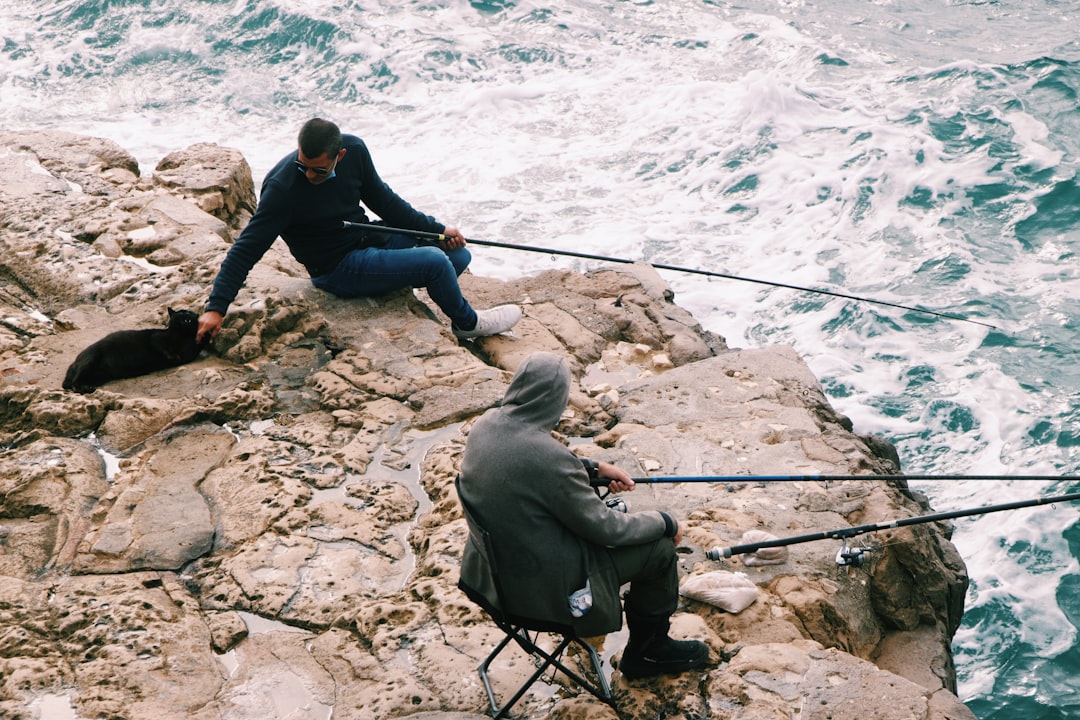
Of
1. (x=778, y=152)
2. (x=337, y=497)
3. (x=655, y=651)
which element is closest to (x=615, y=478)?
(x=655, y=651)

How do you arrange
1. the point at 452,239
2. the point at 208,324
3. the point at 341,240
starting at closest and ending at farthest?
the point at 208,324 < the point at 341,240 < the point at 452,239

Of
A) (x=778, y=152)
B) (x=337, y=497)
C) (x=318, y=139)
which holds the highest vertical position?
(x=318, y=139)

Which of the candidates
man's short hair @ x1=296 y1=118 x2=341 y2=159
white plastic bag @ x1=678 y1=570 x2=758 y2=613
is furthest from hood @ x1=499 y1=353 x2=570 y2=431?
man's short hair @ x1=296 y1=118 x2=341 y2=159

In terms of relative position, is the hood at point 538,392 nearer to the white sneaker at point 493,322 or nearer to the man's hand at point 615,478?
the man's hand at point 615,478

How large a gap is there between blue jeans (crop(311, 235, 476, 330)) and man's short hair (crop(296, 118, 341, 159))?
3.03 feet

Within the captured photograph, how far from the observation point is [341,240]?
5.89 m

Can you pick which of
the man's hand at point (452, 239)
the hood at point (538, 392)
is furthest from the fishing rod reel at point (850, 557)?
the man's hand at point (452, 239)

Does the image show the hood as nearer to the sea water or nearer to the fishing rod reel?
the fishing rod reel

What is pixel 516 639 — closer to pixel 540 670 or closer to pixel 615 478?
pixel 540 670

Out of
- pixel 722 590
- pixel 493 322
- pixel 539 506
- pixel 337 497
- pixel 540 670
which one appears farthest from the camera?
pixel 493 322

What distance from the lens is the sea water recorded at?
9109 millimetres

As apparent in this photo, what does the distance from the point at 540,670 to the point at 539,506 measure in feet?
2.08

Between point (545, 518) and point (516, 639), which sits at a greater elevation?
point (545, 518)

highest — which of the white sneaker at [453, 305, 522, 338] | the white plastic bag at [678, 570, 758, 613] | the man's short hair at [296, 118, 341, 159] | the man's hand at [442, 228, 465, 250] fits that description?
the man's short hair at [296, 118, 341, 159]
